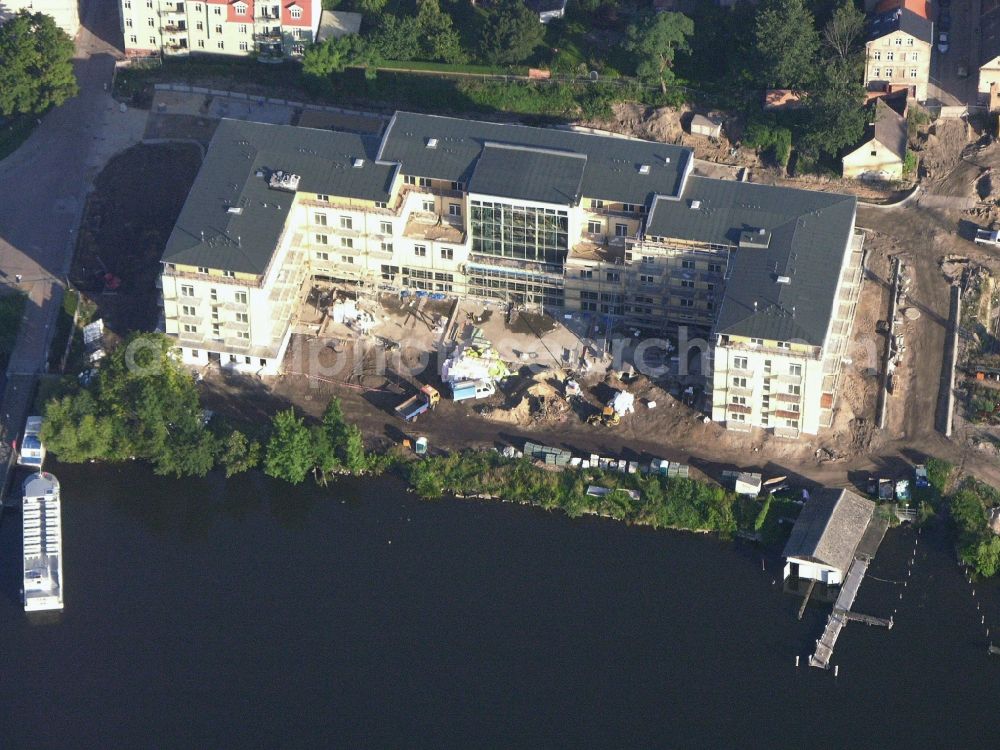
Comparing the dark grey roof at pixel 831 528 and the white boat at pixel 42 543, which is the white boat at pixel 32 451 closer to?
the white boat at pixel 42 543

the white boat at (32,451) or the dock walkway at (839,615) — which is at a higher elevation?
the white boat at (32,451)

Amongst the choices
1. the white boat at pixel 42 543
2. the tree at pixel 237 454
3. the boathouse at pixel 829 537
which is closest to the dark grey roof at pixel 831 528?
the boathouse at pixel 829 537

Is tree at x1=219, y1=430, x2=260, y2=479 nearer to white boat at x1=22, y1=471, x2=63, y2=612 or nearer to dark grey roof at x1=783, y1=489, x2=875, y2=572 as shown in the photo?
white boat at x1=22, y1=471, x2=63, y2=612

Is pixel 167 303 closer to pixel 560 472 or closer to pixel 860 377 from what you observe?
pixel 560 472

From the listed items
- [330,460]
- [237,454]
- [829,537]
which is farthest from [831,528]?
[237,454]

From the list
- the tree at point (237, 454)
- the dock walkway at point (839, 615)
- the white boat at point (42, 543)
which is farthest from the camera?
the tree at point (237, 454)

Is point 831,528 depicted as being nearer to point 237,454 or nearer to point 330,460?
point 330,460
